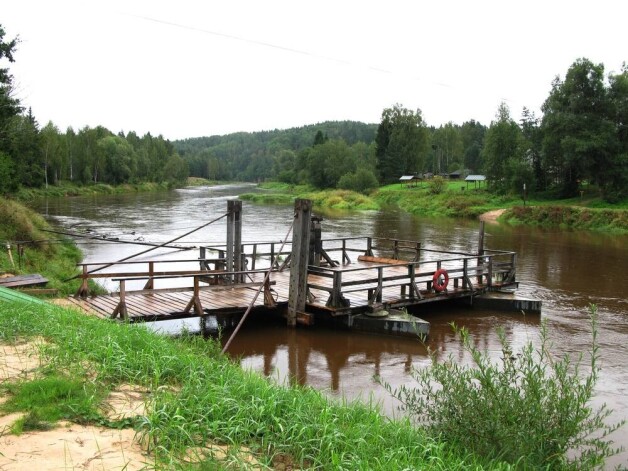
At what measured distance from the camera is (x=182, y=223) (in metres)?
42.5

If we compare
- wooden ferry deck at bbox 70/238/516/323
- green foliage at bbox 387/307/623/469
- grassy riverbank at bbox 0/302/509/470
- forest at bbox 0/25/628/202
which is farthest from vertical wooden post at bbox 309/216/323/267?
forest at bbox 0/25/628/202

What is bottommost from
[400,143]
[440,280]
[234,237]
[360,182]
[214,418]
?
[440,280]

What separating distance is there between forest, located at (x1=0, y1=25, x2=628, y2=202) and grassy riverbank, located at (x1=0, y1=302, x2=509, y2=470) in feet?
75.1

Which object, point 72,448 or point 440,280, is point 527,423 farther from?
point 440,280

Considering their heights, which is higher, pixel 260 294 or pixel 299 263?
pixel 299 263

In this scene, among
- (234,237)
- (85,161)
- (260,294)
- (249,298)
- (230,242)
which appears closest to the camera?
(249,298)

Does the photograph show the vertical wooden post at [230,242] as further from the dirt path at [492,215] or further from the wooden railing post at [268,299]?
the dirt path at [492,215]

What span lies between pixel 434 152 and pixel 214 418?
119 metres

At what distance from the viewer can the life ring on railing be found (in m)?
15.3

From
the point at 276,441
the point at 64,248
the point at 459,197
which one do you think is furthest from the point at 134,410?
the point at 459,197

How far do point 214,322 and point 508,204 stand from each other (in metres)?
50.3

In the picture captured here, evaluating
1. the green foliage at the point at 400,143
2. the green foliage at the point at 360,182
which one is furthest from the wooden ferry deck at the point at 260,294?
the green foliage at the point at 400,143

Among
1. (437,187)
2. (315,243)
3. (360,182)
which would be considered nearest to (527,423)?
(315,243)

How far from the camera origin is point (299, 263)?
534 inches
